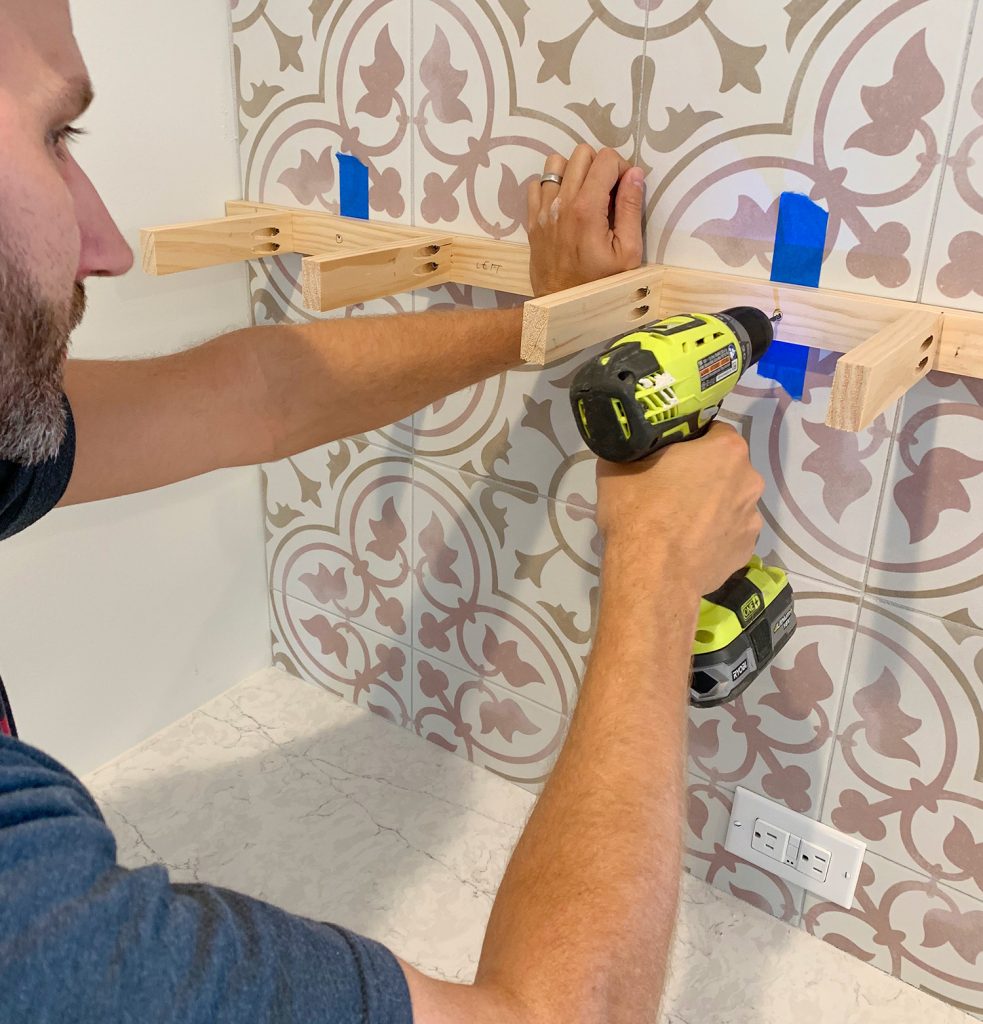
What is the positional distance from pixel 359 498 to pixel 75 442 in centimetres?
52

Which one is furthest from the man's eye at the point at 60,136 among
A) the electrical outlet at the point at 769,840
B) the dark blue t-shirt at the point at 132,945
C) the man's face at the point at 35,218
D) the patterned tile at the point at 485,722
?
the electrical outlet at the point at 769,840

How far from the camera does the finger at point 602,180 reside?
934mm

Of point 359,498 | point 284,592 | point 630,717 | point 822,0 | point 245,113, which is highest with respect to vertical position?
point 822,0

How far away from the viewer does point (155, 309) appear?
122 cm

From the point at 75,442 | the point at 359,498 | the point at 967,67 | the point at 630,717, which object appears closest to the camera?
the point at 630,717

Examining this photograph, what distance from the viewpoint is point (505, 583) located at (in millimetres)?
1220

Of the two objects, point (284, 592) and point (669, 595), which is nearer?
point (669, 595)

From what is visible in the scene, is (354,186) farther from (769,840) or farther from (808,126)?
(769,840)

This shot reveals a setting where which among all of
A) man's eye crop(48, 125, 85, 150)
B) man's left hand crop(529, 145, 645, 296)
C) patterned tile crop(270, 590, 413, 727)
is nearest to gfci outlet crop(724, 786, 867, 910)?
patterned tile crop(270, 590, 413, 727)

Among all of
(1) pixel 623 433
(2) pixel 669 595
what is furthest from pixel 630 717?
(1) pixel 623 433

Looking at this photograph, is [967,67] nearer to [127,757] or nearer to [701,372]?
[701,372]

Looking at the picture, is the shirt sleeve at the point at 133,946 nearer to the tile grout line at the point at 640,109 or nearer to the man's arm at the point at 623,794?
the man's arm at the point at 623,794

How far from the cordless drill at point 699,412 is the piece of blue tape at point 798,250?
46 mm

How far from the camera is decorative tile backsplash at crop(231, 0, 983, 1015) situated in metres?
0.83
